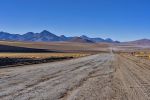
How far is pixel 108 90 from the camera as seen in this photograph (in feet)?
48.5

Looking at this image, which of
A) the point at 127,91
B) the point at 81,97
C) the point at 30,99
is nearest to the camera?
the point at 30,99

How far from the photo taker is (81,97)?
12.2 metres

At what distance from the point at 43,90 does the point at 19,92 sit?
128 centimetres

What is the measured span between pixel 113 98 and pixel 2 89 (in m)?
4.71

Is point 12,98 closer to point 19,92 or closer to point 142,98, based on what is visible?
point 19,92

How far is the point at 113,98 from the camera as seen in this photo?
12.5 m

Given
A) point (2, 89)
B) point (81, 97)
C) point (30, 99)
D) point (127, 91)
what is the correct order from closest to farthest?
point (30, 99)
point (81, 97)
point (2, 89)
point (127, 91)

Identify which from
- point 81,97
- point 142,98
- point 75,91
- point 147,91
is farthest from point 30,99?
point 147,91

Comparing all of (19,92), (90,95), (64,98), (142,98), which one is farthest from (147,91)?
(19,92)

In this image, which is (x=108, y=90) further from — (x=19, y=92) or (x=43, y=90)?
(x=19, y=92)

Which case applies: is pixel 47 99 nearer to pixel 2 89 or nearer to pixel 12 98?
pixel 12 98

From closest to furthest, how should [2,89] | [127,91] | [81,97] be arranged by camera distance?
[81,97]
[2,89]
[127,91]

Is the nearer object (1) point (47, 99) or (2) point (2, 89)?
(1) point (47, 99)

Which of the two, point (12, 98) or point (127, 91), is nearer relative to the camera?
point (12, 98)
